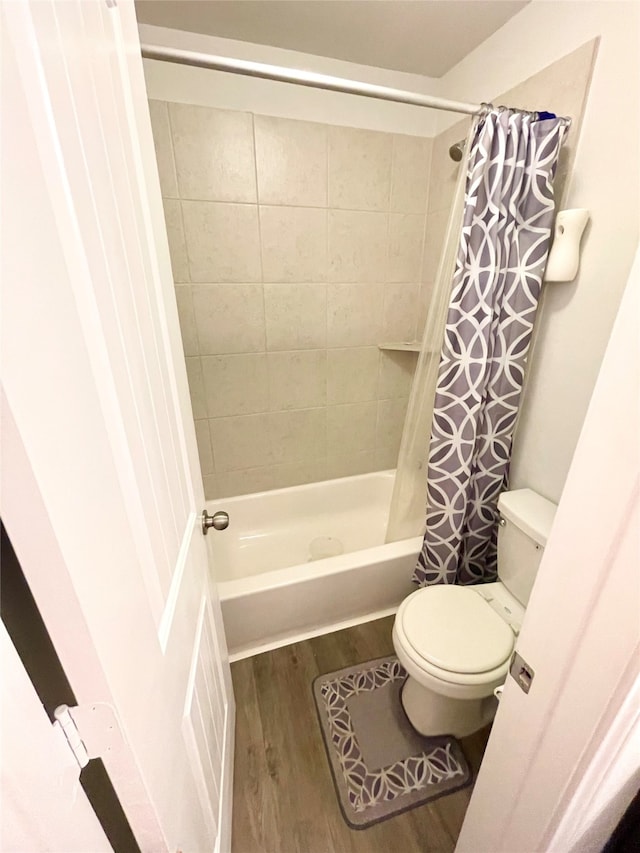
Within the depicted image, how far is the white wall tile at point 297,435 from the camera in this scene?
2.00 meters

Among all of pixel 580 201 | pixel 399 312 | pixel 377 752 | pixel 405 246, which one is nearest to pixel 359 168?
pixel 405 246

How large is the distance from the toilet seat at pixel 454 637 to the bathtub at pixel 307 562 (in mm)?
338

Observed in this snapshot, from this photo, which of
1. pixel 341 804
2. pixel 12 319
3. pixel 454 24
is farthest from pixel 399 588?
pixel 454 24

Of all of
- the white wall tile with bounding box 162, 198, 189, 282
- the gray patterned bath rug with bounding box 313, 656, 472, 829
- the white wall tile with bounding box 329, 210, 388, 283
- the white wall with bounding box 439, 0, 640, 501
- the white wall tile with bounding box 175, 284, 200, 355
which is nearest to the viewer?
the white wall with bounding box 439, 0, 640, 501

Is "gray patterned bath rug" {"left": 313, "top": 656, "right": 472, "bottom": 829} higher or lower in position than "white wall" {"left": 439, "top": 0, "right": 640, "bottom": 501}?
lower

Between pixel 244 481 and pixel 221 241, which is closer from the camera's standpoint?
pixel 221 241

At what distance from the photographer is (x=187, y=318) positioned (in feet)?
5.46

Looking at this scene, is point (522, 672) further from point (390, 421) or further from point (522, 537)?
point (390, 421)

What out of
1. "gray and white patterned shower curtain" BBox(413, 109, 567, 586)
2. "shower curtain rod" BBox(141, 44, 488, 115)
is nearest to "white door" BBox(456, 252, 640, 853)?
"gray and white patterned shower curtain" BBox(413, 109, 567, 586)

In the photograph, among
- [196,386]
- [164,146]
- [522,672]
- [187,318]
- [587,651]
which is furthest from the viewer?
[196,386]

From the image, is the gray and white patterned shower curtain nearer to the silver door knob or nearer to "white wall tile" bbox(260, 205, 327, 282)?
"white wall tile" bbox(260, 205, 327, 282)

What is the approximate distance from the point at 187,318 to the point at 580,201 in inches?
61.0

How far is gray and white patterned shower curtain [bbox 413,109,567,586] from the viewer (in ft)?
3.78

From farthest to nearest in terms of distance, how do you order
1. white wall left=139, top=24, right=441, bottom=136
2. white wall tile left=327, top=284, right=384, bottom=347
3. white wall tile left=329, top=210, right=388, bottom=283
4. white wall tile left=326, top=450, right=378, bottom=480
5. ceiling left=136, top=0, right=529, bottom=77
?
white wall tile left=326, top=450, right=378, bottom=480
white wall tile left=327, top=284, right=384, bottom=347
white wall tile left=329, top=210, right=388, bottom=283
white wall left=139, top=24, right=441, bottom=136
ceiling left=136, top=0, right=529, bottom=77
